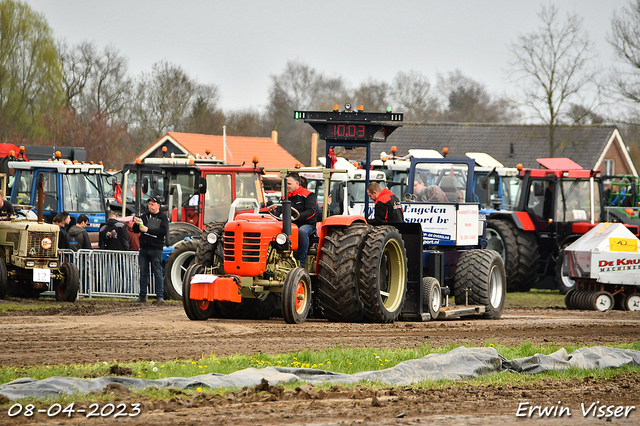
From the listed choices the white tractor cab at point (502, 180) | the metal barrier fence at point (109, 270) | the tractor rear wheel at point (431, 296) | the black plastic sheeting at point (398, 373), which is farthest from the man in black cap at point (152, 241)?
the white tractor cab at point (502, 180)

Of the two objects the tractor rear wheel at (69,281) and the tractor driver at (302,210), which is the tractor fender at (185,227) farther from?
the tractor driver at (302,210)

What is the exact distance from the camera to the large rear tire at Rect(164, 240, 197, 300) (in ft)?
54.2

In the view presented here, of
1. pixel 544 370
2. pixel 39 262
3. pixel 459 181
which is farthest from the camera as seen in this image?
pixel 39 262

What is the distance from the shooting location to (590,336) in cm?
1148

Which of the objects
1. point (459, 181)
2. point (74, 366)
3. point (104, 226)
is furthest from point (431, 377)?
point (104, 226)

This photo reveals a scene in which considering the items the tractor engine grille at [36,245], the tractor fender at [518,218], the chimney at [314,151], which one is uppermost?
the chimney at [314,151]

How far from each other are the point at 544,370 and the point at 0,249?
11691 mm

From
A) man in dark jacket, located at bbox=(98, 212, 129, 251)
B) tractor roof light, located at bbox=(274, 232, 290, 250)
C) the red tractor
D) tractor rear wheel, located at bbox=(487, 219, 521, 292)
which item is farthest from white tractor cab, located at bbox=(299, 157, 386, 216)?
tractor roof light, located at bbox=(274, 232, 290, 250)

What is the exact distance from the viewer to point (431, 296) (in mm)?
13141

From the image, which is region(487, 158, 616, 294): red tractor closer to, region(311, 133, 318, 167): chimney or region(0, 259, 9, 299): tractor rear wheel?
region(311, 133, 318, 167): chimney

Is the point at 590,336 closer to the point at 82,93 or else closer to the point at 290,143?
the point at 82,93

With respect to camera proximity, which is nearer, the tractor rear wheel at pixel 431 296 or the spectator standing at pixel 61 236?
the tractor rear wheel at pixel 431 296

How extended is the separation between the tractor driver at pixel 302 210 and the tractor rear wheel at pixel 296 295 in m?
0.39

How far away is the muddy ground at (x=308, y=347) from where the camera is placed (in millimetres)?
6055
